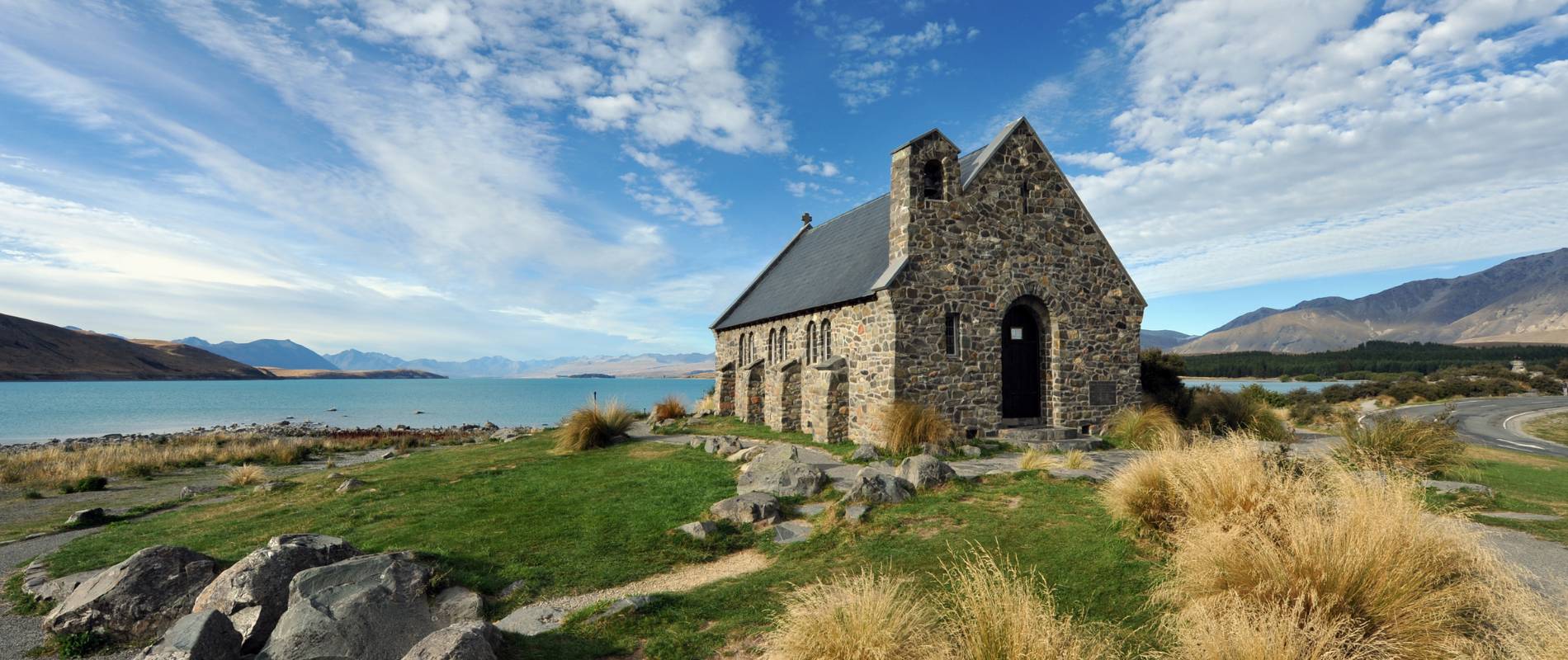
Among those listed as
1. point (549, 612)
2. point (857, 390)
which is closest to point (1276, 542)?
point (549, 612)

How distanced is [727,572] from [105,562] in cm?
909

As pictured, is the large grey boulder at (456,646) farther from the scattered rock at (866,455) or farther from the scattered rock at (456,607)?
the scattered rock at (866,455)

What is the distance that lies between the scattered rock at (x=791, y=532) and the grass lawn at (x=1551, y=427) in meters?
27.6

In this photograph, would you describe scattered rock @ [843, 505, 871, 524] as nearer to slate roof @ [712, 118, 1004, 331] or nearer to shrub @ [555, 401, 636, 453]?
slate roof @ [712, 118, 1004, 331]

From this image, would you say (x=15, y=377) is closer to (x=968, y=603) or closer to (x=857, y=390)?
(x=857, y=390)

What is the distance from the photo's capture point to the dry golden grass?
63.1 ft

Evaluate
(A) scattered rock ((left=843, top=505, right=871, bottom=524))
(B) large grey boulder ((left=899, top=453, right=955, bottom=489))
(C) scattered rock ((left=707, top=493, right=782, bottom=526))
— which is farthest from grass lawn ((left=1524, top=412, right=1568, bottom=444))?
(C) scattered rock ((left=707, top=493, right=782, bottom=526))

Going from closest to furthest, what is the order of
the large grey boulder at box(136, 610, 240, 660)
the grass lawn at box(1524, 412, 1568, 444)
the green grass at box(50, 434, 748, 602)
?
the large grey boulder at box(136, 610, 240, 660), the green grass at box(50, 434, 748, 602), the grass lawn at box(1524, 412, 1568, 444)

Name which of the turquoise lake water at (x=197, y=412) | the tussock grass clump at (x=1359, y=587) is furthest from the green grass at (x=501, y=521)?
the turquoise lake water at (x=197, y=412)

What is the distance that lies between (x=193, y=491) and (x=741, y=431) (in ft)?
47.2

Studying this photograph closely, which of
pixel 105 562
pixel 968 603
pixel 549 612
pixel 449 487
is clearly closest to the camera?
pixel 968 603

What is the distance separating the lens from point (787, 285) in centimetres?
2416

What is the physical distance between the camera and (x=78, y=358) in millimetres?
106250

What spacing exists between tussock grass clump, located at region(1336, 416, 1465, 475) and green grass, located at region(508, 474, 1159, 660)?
5.42 meters
